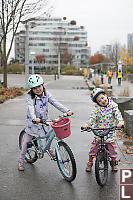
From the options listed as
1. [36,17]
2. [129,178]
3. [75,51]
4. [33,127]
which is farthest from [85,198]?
[75,51]

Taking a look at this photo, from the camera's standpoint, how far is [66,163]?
4.39 m

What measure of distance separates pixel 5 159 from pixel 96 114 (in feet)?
6.76

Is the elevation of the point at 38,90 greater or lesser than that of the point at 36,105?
greater

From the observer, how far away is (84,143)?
6.73 meters

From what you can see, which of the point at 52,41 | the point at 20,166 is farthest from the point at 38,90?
the point at 52,41

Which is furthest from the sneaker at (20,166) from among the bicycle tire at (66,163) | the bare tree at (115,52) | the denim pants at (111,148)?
the bare tree at (115,52)

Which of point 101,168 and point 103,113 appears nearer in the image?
point 101,168

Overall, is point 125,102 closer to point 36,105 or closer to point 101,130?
point 101,130

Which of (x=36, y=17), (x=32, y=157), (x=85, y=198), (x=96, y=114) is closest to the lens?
(x=85, y=198)

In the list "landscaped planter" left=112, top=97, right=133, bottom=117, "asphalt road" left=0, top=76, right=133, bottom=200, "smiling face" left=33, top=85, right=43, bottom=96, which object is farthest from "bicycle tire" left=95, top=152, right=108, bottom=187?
"landscaped planter" left=112, top=97, right=133, bottom=117

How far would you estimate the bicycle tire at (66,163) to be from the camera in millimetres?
4234

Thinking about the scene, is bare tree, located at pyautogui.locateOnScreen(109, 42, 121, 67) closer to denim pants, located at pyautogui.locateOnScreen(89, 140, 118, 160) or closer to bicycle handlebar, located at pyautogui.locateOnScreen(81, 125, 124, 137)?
denim pants, located at pyautogui.locateOnScreen(89, 140, 118, 160)

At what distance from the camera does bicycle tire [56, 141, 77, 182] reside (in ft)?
13.9

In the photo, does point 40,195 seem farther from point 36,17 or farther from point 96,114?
point 36,17
